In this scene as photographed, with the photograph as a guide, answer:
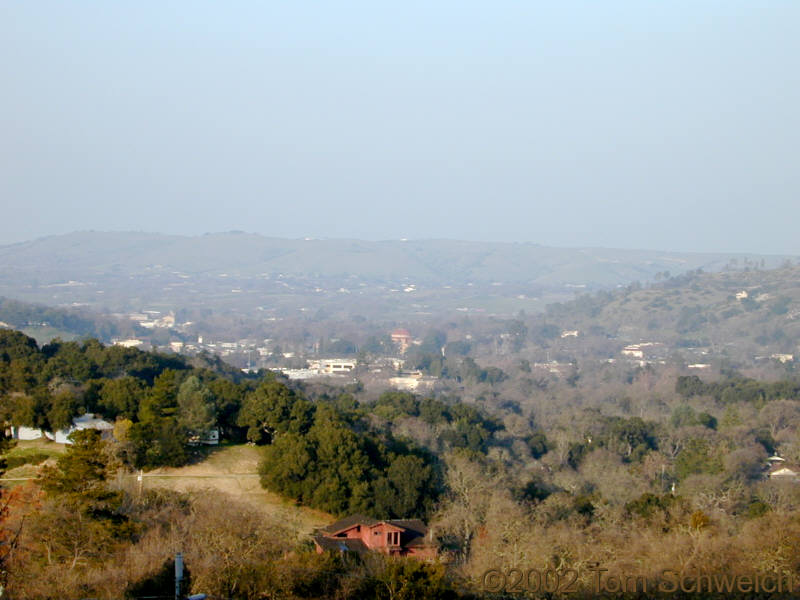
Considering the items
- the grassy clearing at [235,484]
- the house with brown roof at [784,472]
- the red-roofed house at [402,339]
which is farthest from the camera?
the red-roofed house at [402,339]

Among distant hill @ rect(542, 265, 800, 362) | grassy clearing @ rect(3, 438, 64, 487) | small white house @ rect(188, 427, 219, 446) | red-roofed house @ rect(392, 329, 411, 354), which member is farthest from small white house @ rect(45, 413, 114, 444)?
distant hill @ rect(542, 265, 800, 362)

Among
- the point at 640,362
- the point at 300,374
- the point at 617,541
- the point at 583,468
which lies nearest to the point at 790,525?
the point at 617,541

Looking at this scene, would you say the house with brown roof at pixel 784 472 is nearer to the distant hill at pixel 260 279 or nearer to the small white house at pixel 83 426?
the small white house at pixel 83 426

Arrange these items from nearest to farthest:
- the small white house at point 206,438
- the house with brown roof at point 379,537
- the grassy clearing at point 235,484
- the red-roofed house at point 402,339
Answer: the house with brown roof at point 379,537 < the grassy clearing at point 235,484 < the small white house at point 206,438 < the red-roofed house at point 402,339

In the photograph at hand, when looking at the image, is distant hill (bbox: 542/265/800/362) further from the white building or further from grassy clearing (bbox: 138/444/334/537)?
grassy clearing (bbox: 138/444/334/537)

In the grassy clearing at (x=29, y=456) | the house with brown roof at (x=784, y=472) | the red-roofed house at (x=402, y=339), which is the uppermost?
the grassy clearing at (x=29, y=456)

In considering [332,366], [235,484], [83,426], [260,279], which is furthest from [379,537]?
[260,279]

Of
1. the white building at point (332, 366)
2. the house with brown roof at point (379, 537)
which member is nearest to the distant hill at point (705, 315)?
the white building at point (332, 366)
